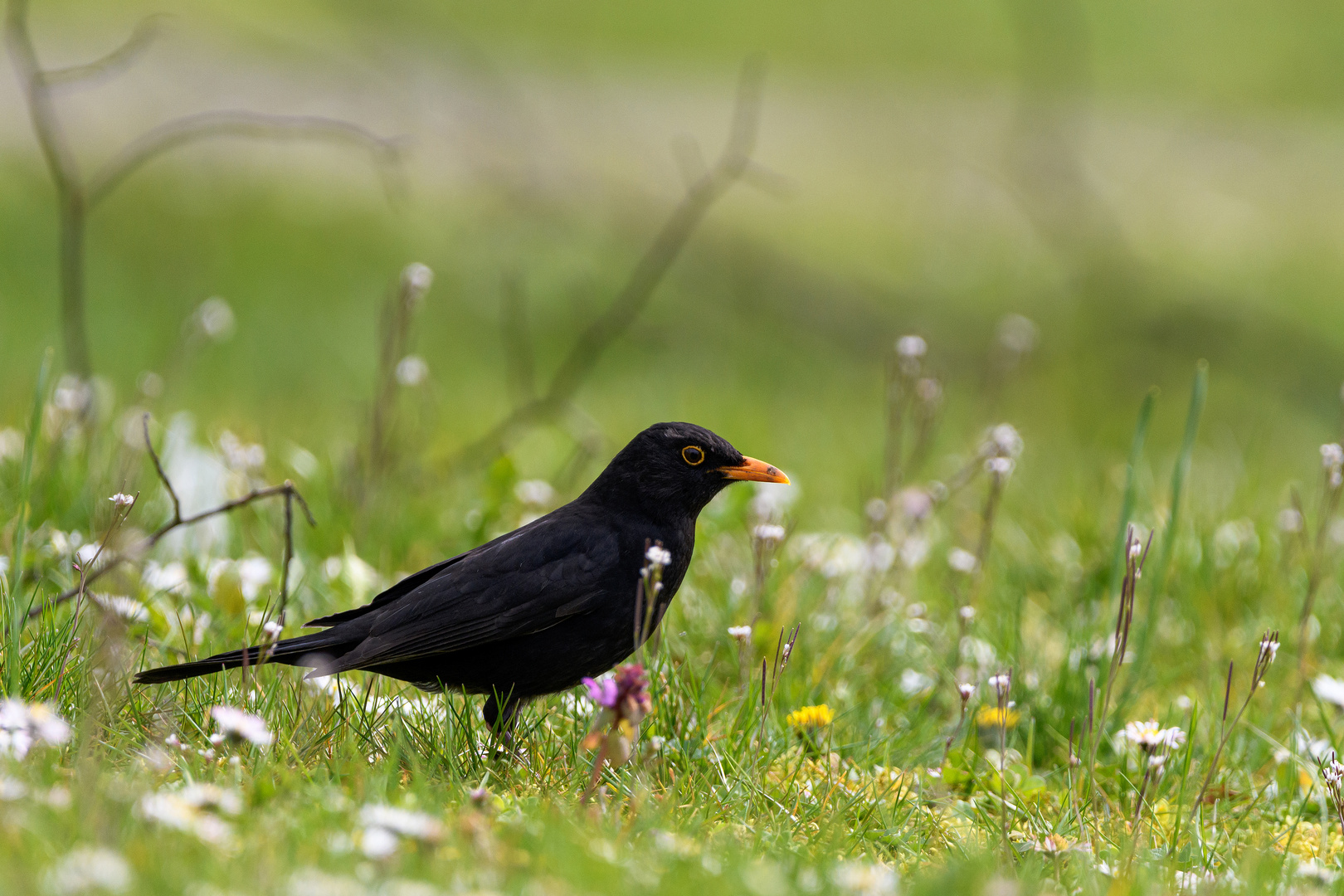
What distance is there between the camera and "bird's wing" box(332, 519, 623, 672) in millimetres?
3324

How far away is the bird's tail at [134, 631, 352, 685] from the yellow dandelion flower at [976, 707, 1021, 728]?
1828 millimetres

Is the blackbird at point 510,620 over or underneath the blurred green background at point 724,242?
underneath

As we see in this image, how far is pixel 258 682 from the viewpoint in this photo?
3293 mm

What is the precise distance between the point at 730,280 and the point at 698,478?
21.3ft

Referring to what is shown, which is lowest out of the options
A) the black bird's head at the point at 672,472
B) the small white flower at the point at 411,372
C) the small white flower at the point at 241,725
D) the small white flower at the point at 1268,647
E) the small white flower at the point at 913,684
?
the small white flower at the point at 913,684

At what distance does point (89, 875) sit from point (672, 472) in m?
2.11

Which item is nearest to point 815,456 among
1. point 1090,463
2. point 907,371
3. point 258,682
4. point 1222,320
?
point 1090,463

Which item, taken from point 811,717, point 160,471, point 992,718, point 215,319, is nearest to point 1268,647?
point 992,718

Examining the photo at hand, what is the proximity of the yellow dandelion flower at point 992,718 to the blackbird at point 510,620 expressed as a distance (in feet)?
3.25

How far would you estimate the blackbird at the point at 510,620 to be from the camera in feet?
11.0

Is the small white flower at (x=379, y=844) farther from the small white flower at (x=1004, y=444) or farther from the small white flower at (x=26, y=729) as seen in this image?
the small white flower at (x=1004, y=444)

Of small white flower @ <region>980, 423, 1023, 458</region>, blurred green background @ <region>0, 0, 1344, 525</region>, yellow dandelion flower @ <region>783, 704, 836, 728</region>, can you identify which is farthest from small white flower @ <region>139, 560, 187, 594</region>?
small white flower @ <region>980, 423, 1023, 458</region>

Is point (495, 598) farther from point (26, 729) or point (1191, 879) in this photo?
point (1191, 879)

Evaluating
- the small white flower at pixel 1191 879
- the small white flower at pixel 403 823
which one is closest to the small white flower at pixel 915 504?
the small white flower at pixel 1191 879
